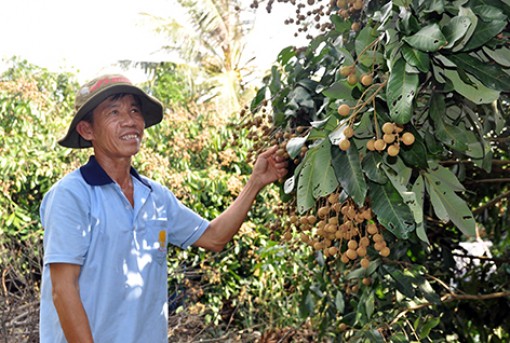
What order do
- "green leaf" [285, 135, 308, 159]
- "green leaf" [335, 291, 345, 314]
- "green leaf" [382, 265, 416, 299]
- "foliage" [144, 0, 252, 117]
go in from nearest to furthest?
"green leaf" [285, 135, 308, 159]
"green leaf" [382, 265, 416, 299]
"green leaf" [335, 291, 345, 314]
"foliage" [144, 0, 252, 117]

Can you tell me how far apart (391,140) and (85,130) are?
1378 millimetres

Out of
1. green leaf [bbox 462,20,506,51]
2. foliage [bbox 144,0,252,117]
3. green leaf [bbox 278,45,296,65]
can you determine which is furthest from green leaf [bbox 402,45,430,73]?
foliage [bbox 144,0,252,117]

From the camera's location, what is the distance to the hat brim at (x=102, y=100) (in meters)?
2.46

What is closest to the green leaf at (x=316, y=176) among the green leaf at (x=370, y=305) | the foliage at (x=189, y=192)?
the green leaf at (x=370, y=305)

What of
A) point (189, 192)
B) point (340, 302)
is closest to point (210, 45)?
point (189, 192)

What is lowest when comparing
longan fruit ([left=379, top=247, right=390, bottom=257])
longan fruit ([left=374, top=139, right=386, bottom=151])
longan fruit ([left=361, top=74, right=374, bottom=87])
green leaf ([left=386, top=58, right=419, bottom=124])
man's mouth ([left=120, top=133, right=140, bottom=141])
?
longan fruit ([left=379, top=247, right=390, bottom=257])

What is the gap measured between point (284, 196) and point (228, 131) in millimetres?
3939

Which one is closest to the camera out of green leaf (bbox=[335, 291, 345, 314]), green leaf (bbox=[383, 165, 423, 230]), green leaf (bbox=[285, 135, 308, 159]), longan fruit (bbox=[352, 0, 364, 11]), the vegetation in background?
the vegetation in background

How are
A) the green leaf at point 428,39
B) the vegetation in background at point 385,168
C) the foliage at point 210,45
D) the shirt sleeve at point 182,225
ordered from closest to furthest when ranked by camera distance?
the green leaf at point 428,39
the vegetation in background at point 385,168
the shirt sleeve at point 182,225
the foliage at point 210,45

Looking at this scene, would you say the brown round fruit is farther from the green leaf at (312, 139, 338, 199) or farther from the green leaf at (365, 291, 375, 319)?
the green leaf at (365, 291, 375, 319)

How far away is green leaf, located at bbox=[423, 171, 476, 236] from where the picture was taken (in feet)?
5.94

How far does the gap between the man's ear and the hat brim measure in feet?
0.06

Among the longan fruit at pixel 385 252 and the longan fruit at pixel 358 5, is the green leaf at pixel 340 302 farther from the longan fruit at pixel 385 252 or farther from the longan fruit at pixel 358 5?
the longan fruit at pixel 358 5

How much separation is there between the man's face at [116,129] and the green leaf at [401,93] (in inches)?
50.4
